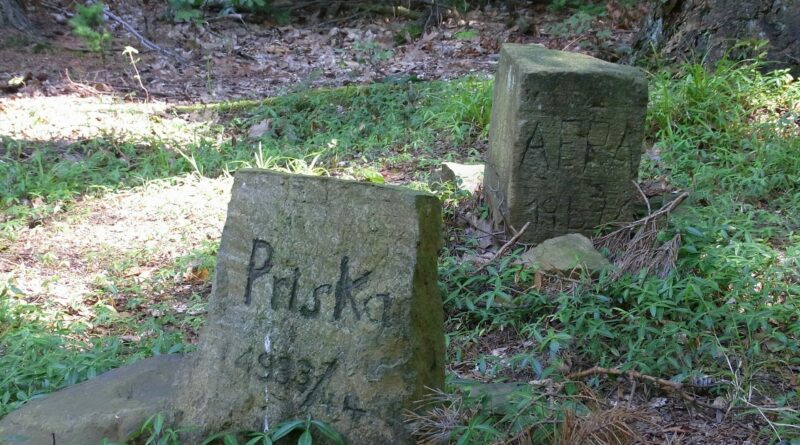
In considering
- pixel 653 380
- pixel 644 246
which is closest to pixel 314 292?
pixel 653 380

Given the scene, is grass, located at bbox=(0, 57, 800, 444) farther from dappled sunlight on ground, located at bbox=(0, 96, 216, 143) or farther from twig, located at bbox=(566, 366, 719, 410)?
dappled sunlight on ground, located at bbox=(0, 96, 216, 143)

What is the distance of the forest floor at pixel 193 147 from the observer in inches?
150

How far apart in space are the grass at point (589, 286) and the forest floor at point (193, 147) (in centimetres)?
3

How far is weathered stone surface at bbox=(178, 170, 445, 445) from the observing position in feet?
8.71

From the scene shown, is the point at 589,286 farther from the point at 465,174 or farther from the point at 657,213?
the point at 465,174

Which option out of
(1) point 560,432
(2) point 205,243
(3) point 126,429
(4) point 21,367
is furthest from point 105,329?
(1) point 560,432

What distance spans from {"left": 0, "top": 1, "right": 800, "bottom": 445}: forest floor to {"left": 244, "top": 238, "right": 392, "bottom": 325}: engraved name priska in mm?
800

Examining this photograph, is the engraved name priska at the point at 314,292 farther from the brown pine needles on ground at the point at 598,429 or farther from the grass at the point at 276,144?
the grass at the point at 276,144

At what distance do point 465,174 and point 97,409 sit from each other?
3.24m

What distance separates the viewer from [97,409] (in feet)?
9.48

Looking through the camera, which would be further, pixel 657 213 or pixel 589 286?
pixel 657 213

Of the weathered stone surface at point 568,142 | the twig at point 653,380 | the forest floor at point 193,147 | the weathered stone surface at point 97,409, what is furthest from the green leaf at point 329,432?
the weathered stone surface at point 568,142

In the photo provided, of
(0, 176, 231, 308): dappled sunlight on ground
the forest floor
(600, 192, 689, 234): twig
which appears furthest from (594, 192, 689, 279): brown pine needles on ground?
(0, 176, 231, 308): dappled sunlight on ground

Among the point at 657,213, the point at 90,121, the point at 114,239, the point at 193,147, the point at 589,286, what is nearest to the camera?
the point at 589,286
